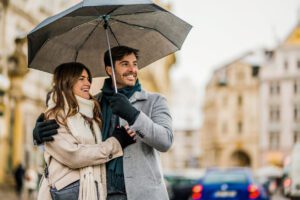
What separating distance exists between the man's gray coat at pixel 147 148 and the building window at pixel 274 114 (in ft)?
275

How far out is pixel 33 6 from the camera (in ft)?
122

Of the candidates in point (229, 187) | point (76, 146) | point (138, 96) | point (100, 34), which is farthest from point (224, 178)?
point (76, 146)

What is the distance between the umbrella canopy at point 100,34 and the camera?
5.16 m

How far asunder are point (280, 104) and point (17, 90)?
2307 inches

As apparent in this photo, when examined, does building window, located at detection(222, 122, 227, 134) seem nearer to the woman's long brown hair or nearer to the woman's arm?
the woman's long brown hair

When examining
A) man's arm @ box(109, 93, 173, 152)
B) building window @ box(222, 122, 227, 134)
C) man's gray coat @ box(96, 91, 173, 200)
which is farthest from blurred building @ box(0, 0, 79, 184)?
building window @ box(222, 122, 227, 134)

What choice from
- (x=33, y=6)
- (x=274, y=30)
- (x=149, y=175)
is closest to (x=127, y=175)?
(x=149, y=175)

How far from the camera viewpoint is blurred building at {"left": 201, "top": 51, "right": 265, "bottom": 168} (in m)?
93.5

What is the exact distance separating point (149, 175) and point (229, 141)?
94.8m

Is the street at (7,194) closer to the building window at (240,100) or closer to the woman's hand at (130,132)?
the woman's hand at (130,132)

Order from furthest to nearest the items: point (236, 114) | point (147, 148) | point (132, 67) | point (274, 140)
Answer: point (236, 114), point (274, 140), point (132, 67), point (147, 148)

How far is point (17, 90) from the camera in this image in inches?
1268

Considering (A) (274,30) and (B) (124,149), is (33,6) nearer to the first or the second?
(B) (124,149)

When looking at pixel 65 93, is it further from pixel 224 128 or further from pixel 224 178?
pixel 224 128
